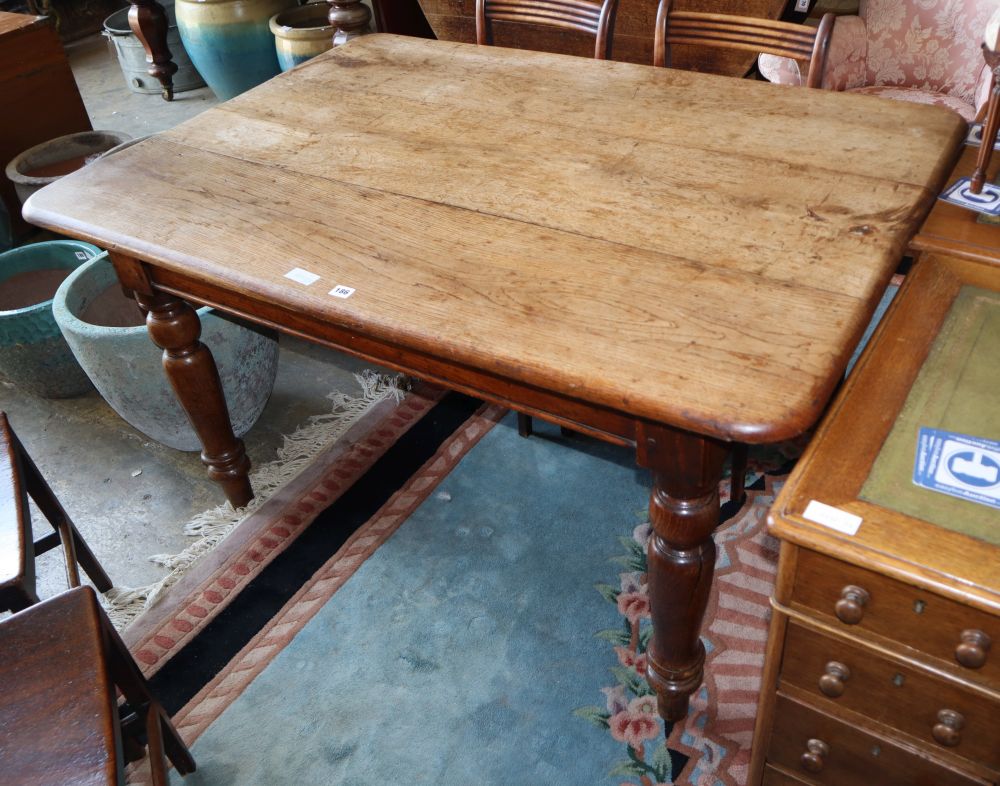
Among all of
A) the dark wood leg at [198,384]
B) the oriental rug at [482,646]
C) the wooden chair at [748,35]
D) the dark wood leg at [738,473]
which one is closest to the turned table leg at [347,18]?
the wooden chair at [748,35]

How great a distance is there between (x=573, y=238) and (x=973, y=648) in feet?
2.11

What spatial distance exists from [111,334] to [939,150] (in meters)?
1.45

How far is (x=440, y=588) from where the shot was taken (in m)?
1.61

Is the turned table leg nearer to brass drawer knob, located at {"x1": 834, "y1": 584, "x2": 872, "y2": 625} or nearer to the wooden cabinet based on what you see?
the wooden cabinet

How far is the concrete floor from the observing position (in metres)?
1.80

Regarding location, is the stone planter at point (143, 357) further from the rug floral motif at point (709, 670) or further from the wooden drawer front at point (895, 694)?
the wooden drawer front at point (895, 694)

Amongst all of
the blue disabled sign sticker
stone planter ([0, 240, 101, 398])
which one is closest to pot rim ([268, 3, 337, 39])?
stone planter ([0, 240, 101, 398])

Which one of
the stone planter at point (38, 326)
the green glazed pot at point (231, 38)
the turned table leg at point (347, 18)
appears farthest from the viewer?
the green glazed pot at point (231, 38)

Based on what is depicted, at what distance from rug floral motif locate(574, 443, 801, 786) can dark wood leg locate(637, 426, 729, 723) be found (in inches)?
2.6

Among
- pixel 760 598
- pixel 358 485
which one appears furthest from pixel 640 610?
pixel 358 485

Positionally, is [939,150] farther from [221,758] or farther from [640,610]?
[221,758]

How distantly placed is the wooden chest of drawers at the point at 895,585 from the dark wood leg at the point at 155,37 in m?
3.40

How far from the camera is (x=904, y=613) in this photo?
818 mm

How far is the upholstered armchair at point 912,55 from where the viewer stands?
2.31 metres
